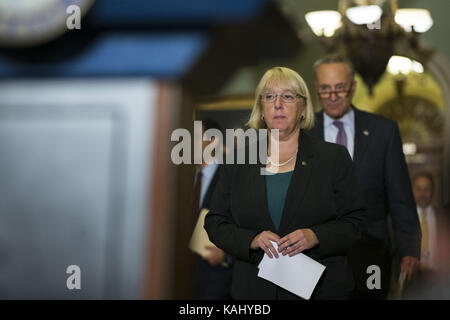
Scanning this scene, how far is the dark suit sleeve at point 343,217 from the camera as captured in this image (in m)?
1.71

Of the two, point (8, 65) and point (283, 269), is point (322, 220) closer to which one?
point (283, 269)

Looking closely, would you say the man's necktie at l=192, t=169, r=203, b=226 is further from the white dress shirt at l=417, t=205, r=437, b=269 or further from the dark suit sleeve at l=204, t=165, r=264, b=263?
the white dress shirt at l=417, t=205, r=437, b=269

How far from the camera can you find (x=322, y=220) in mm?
1777

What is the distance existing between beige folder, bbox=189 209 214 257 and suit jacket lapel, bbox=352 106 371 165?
67 cm

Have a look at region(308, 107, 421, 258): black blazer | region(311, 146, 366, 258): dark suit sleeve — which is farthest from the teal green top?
region(308, 107, 421, 258): black blazer

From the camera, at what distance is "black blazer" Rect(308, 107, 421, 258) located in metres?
2.13

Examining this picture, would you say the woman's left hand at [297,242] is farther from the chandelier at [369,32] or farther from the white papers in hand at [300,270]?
the chandelier at [369,32]

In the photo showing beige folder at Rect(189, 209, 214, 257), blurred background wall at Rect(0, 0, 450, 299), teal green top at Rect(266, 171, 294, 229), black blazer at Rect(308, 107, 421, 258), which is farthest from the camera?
blurred background wall at Rect(0, 0, 450, 299)

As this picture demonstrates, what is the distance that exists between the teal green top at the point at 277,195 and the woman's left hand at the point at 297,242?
0.35 ft

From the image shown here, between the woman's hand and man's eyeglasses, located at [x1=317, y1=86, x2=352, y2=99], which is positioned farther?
man's eyeglasses, located at [x1=317, y1=86, x2=352, y2=99]

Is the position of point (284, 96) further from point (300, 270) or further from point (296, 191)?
point (300, 270)

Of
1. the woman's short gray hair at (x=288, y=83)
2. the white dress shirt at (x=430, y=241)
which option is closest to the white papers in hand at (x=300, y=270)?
the woman's short gray hair at (x=288, y=83)

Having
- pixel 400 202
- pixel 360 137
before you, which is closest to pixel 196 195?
pixel 360 137
